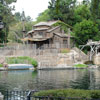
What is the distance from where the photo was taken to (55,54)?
60250mm

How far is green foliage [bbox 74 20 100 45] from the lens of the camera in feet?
222

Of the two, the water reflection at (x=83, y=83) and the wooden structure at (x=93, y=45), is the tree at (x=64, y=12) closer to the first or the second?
the wooden structure at (x=93, y=45)

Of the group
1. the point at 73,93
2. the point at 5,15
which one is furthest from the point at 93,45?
the point at 73,93

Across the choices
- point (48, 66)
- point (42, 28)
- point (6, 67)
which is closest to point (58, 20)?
point (42, 28)

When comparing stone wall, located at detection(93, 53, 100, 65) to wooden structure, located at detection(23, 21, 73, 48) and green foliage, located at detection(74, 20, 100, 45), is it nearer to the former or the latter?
green foliage, located at detection(74, 20, 100, 45)

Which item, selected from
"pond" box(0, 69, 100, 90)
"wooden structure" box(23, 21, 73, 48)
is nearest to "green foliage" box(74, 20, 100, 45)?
"wooden structure" box(23, 21, 73, 48)

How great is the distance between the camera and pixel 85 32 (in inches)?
2670

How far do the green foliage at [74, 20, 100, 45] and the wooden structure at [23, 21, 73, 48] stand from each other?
2.51 meters

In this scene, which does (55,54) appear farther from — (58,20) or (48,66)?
(58,20)

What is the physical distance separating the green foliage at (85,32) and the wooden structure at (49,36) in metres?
2.51

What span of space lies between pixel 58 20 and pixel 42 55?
17955 mm

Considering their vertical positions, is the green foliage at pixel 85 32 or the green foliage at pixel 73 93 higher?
A: the green foliage at pixel 85 32

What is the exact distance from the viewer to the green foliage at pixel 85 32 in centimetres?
6756

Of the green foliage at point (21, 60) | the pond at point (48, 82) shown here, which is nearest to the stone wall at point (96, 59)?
the green foliage at point (21, 60)
